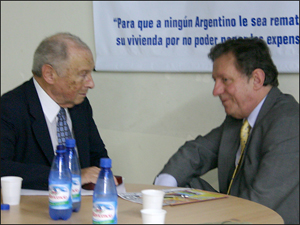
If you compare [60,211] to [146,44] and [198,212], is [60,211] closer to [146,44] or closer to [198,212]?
[198,212]

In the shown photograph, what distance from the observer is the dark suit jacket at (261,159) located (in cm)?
179

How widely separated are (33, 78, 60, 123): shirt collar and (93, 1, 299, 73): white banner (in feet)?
3.22

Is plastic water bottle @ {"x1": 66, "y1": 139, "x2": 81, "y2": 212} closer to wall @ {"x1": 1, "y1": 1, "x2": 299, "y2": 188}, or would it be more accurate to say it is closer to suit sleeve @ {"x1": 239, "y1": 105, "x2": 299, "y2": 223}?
suit sleeve @ {"x1": 239, "y1": 105, "x2": 299, "y2": 223}

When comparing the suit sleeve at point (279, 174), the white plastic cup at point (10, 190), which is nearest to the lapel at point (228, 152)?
the suit sleeve at point (279, 174)

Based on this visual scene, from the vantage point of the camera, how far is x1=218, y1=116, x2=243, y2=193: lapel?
2.23 metres

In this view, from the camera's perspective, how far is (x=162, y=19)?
2844mm

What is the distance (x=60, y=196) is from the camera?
1207mm

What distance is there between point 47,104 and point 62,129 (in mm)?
141

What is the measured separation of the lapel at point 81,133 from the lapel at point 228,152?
0.71 m

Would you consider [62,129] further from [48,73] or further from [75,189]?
[75,189]

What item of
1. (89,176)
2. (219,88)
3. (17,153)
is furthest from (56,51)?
(219,88)

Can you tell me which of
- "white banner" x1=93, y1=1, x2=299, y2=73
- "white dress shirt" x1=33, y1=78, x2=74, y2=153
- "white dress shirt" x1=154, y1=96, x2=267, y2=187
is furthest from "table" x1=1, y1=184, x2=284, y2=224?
"white banner" x1=93, y1=1, x2=299, y2=73

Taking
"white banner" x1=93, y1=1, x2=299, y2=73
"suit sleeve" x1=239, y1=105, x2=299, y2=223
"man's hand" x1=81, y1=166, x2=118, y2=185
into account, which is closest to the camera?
"man's hand" x1=81, y1=166, x2=118, y2=185

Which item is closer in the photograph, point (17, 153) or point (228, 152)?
point (17, 153)
